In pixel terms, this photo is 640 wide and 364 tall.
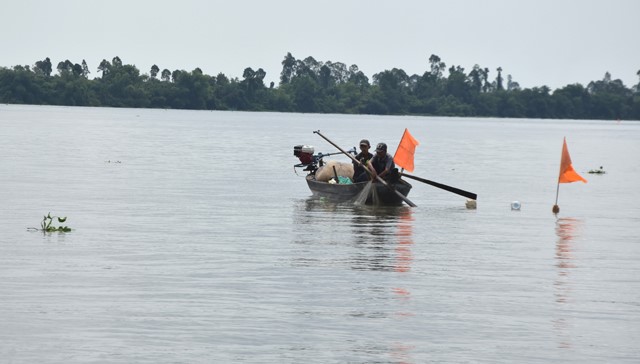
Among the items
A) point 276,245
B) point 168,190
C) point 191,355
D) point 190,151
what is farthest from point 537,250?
point 190,151

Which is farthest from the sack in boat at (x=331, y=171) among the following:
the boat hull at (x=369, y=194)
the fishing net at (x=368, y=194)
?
the fishing net at (x=368, y=194)

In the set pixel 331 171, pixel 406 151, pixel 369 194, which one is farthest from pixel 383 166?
pixel 331 171

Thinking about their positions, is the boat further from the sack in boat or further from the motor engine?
the motor engine

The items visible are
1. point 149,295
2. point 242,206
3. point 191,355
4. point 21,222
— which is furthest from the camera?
point 242,206

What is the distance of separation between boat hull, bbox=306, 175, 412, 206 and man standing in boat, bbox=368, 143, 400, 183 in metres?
0.26

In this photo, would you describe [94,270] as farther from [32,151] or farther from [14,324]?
[32,151]

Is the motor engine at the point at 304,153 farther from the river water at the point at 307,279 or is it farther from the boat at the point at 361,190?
Result: the boat at the point at 361,190

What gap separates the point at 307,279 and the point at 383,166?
1539cm

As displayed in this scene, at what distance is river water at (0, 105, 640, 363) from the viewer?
16.2 meters

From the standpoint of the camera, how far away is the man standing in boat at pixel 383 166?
120ft

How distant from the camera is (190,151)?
8119cm

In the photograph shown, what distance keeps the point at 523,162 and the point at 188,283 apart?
5977 centimetres

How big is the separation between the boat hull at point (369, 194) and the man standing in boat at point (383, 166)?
10.3 inches

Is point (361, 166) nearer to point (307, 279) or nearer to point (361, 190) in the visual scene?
point (361, 190)
